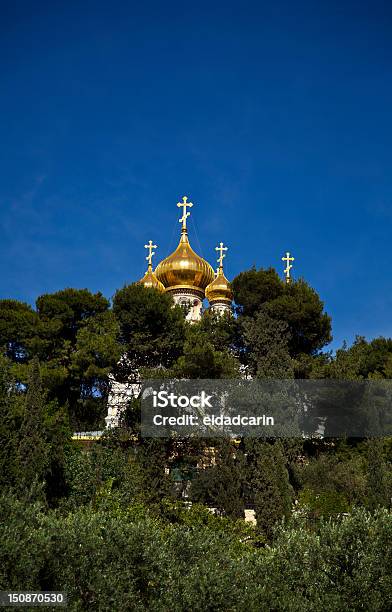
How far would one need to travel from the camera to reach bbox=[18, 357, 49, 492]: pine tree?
1775 cm

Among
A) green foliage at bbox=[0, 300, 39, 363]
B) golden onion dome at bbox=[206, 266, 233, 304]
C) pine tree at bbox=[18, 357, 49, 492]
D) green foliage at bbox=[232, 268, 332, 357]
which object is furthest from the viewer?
golden onion dome at bbox=[206, 266, 233, 304]

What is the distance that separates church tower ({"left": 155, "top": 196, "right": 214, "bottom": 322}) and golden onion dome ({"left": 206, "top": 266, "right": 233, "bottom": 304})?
1.58 feet

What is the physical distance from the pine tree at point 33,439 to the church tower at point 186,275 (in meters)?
19.4

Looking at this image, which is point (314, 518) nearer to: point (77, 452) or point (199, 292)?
point (77, 452)

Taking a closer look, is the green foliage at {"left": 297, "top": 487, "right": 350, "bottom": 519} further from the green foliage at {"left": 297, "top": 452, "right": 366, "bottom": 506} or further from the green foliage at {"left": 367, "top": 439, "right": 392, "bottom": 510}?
the green foliage at {"left": 367, "top": 439, "right": 392, "bottom": 510}

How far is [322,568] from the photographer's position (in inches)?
387

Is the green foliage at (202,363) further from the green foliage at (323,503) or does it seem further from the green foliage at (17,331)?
the green foliage at (17,331)

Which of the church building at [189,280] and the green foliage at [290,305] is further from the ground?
the church building at [189,280]

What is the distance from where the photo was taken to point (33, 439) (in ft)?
60.5

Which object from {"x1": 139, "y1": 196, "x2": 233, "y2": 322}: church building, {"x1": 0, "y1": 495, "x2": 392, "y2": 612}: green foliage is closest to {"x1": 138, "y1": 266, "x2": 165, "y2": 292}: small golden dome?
{"x1": 139, "y1": 196, "x2": 233, "y2": 322}: church building

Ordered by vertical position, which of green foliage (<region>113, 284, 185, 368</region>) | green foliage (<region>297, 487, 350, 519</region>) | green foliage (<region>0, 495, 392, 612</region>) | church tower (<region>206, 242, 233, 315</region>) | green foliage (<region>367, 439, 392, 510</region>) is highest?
church tower (<region>206, 242, 233, 315</region>)

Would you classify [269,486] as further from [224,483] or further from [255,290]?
[255,290]

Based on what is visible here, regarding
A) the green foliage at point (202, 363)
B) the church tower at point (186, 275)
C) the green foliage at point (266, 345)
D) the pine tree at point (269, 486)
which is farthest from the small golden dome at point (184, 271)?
the pine tree at point (269, 486)

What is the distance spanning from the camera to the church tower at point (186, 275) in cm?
3862
